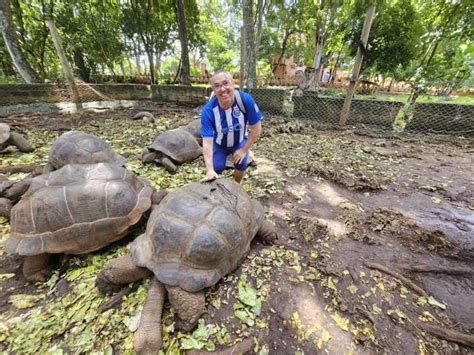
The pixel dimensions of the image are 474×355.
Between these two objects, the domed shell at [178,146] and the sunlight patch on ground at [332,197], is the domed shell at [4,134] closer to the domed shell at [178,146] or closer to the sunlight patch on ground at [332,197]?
the domed shell at [178,146]

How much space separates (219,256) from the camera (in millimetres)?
1742

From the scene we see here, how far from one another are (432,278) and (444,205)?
159 centimetres

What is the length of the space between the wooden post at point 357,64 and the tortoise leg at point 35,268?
7337 millimetres

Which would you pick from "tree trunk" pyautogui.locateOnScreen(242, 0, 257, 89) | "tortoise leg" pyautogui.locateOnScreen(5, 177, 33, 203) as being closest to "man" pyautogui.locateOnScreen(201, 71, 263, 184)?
"tortoise leg" pyautogui.locateOnScreen(5, 177, 33, 203)

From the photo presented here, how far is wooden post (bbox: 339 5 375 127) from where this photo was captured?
18.1ft

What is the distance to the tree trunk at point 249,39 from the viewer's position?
7363 mm

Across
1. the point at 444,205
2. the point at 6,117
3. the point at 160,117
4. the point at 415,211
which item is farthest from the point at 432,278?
the point at 6,117

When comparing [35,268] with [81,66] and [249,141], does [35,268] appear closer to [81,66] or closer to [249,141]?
[249,141]

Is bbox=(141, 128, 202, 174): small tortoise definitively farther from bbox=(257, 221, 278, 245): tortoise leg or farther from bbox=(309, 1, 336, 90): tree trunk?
bbox=(309, 1, 336, 90): tree trunk

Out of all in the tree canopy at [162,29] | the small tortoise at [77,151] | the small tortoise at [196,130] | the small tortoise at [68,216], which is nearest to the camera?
the small tortoise at [68,216]

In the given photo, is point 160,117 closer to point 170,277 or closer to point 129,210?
point 129,210

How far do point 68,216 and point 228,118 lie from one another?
1950 millimetres

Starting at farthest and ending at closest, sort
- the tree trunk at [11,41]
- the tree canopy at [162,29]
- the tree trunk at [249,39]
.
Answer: the tree canopy at [162,29], the tree trunk at [249,39], the tree trunk at [11,41]

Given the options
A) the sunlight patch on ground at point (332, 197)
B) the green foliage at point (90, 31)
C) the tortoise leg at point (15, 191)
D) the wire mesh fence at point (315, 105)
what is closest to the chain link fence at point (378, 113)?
the wire mesh fence at point (315, 105)
